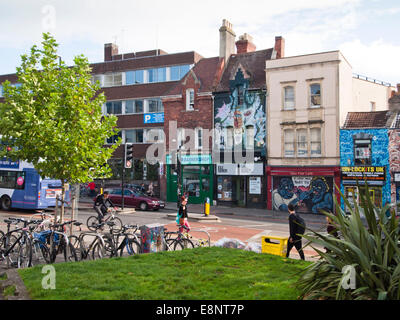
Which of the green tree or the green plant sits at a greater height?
the green tree

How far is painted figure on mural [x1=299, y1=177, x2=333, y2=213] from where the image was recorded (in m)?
26.6

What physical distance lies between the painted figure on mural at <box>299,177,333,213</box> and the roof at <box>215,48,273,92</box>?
8.30 meters

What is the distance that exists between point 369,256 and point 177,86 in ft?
96.9

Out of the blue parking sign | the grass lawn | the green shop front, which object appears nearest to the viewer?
the grass lawn

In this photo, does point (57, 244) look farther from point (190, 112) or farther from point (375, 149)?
point (190, 112)

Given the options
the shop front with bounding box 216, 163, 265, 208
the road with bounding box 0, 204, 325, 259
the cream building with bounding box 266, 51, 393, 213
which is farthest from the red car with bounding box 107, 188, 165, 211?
the cream building with bounding box 266, 51, 393, 213

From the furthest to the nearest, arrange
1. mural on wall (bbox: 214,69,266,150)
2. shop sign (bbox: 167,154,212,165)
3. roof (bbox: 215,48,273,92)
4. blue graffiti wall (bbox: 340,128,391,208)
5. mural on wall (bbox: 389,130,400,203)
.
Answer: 1. shop sign (bbox: 167,154,212,165)
2. roof (bbox: 215,48,273,92)
3. mural on wall (bbox: 214,69,266,150)
4. blue graffiti wall (bbox: 340,128,391,208)
5. mural on wall (bbox: 389,130,400,203)

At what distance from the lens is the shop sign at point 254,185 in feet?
96.1

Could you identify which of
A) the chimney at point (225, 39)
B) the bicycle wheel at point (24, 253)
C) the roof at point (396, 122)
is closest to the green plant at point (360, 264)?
the bicycle wheel at point (24, 253)

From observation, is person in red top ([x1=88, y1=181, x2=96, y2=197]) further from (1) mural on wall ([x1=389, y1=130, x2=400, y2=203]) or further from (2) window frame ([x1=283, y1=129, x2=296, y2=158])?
(1) mural on wall ([x1=389, y1=130, x2=400, y2=203])

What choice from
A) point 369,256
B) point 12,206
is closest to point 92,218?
point 12,206

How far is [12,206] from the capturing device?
2297 centimetres

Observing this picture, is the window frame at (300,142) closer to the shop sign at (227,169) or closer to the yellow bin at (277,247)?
the shop sign at (227,169)

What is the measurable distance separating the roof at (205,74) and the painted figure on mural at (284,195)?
32.1 ft
